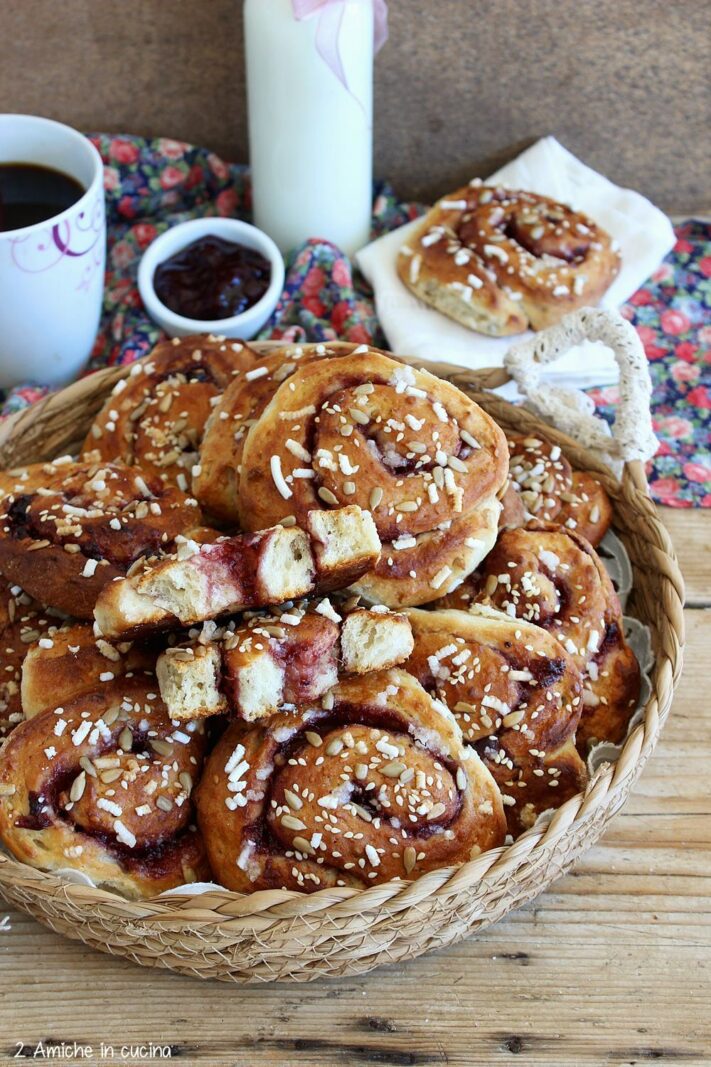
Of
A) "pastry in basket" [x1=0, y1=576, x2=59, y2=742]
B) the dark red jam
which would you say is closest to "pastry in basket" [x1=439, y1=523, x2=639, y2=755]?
"pastry in basket" [x1=0, y1=576, x2=59, y2=742]

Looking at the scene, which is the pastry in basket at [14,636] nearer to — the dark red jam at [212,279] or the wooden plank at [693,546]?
the dark red jam at [212,279]

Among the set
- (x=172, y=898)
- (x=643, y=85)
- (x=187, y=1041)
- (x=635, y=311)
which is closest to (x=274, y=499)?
(x=172, y=898)

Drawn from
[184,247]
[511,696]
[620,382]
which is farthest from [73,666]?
[184,247]

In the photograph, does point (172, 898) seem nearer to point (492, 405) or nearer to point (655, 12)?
point (492, 405)

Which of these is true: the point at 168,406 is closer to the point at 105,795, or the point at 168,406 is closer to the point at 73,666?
the point at 73,666

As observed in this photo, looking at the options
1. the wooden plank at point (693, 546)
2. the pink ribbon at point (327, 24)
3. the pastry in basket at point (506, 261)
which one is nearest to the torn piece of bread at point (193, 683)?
the wooden plank at point (693, 546)

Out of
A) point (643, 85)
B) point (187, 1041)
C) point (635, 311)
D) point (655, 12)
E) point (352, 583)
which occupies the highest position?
point (655, 12)
